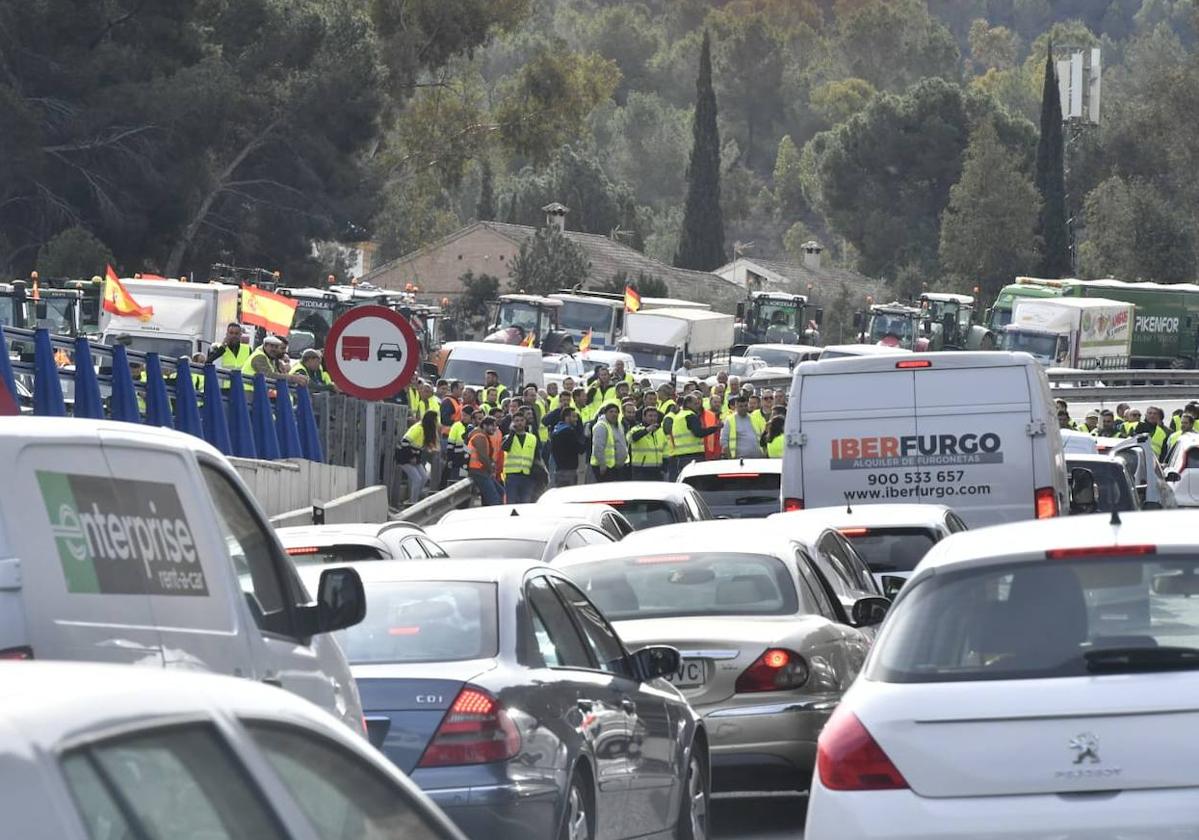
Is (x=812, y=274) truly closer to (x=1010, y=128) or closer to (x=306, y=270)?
(x=1010, y=128)

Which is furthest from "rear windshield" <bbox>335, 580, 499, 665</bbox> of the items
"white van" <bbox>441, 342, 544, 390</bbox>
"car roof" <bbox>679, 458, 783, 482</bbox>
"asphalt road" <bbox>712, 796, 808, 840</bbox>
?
"white van" <bbox>441, 342, 544, 390</bbox>

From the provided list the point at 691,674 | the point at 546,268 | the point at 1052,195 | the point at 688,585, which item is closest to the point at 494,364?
the point at 688,585

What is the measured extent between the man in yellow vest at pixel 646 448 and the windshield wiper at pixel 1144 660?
21659mm

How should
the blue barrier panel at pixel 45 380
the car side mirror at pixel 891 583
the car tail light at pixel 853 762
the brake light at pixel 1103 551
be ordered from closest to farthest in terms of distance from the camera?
the car tail light at pixel 853 762 → the brake light at pixel 1103 551 → the car side mirror at pixel 891 583 → the blue barrier panel at pixel 45 380

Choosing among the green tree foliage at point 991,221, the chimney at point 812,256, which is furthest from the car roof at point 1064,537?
the chimney at point 812,256

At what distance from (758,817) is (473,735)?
433 cm

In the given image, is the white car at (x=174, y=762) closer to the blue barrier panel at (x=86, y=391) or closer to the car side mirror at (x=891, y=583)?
the car side mirror at (x=891, y=583)

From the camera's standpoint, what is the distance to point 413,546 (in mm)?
13266

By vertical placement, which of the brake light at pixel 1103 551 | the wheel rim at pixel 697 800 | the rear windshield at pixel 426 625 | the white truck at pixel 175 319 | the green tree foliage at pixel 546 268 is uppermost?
the green tree foliage at pixel 546 268

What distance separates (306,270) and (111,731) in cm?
6300

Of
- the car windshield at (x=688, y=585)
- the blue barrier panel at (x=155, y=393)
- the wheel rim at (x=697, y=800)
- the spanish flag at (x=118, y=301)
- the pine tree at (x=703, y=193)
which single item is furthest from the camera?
the pine tree at (x=703, y=193)

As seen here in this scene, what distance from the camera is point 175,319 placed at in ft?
132

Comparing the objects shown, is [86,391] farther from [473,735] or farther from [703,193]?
[703,193]

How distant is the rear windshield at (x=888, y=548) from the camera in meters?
15.4
